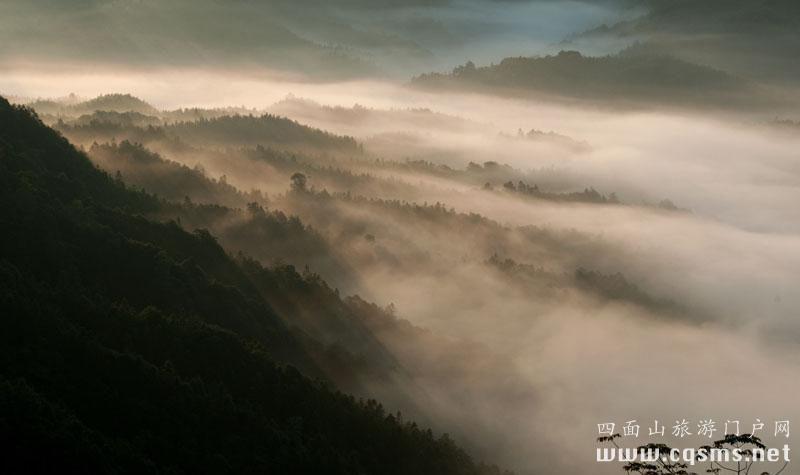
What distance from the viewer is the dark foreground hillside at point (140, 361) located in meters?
84.2

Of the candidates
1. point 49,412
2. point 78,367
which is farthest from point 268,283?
point 49,412

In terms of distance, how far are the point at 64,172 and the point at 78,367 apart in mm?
78834

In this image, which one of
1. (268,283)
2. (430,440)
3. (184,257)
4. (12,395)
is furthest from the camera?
(268,283)

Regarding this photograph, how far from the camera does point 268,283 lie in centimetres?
18600

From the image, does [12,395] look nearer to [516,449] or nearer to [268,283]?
[268,283]

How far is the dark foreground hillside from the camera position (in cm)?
8425

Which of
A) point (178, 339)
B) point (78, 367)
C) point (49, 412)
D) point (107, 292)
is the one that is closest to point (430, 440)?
point (178, 339)

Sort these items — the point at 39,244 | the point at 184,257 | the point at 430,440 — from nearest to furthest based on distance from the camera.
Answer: the point at 39,244 → the point at 430,440 → the point at 184,257

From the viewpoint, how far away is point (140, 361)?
102 metres

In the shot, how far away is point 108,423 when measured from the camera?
8894 cm

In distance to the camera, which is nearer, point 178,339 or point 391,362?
point 178,339

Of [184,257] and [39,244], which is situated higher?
[184,257]

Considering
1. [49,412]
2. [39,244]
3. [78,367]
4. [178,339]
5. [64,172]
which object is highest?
[64,172]

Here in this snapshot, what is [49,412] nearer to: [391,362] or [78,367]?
[78,367]
